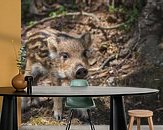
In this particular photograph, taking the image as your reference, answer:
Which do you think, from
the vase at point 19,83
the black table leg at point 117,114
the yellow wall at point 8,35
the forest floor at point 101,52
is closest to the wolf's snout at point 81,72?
the forest floor at point 101,52

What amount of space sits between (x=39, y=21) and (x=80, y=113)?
1.60m

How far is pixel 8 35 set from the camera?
15.8 feet

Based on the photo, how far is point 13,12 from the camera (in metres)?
5.04

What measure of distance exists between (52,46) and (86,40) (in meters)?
0.55

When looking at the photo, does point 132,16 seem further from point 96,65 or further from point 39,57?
A: point 39,57

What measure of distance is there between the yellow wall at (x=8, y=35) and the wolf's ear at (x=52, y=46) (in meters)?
0.47

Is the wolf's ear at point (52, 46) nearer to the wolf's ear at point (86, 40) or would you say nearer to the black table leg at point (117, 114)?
the wolf's ear at point (86, 40)

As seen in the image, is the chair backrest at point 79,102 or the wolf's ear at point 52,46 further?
the wolf's ear at point 52,46

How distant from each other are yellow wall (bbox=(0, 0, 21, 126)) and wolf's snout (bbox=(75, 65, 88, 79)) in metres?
0.96

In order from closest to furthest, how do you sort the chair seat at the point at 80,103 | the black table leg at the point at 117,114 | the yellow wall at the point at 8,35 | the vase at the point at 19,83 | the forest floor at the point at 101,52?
the black table leg at the point at 117,114
the vase at the point at 19,83
the chair seat at the point at 80,103
the yellow wall at the point at 8,35
the forest floor at the point at 101,52

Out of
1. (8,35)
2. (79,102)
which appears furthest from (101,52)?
(8,35)

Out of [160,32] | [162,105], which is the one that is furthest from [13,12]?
[162,105]

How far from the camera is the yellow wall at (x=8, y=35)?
183 inches

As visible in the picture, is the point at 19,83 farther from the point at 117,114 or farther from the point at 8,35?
the point at 8,35
